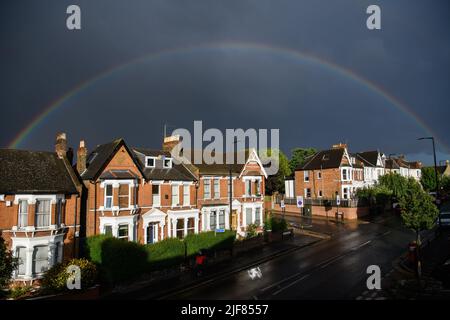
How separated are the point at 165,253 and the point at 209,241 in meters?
5.03

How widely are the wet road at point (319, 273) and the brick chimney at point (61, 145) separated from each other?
1733 cm

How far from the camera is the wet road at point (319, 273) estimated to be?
19094mm

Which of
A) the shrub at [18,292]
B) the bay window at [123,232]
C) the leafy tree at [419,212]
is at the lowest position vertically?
the shrub at [18,292]

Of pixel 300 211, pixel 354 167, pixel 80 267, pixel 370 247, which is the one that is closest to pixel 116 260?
pixel 80 267

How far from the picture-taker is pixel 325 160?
6303cm

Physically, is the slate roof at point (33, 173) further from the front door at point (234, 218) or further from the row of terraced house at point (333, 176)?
the row of terraced house at point (333, 176)

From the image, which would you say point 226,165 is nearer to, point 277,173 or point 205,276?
point 205,276

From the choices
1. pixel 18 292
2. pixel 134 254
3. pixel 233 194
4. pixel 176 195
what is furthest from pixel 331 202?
pixel 18 292

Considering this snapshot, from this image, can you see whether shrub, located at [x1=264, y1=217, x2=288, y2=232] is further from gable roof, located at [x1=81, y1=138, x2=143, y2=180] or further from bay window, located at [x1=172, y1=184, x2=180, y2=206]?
gable roof, located at [x1=81, y1=138, x2=143, y2=180]

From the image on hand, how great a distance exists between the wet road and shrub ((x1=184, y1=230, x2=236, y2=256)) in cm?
463

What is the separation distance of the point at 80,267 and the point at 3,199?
8085 millimetres

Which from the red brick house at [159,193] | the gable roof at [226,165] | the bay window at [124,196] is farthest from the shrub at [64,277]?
the gable roof at [226,165]

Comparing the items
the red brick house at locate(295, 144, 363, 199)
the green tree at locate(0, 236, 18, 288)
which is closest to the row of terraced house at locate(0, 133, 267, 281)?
the green tree at locate(0, 236, 18, 288)

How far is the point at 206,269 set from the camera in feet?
84.9
